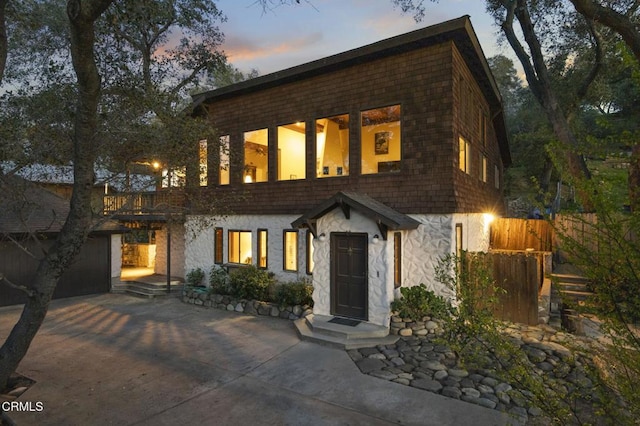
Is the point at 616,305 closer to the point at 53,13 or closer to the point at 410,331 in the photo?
the point at 410,331

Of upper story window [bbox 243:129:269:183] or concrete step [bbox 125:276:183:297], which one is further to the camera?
concrete step [bbox 125:276:183:297]

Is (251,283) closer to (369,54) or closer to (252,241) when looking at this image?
(252,241)

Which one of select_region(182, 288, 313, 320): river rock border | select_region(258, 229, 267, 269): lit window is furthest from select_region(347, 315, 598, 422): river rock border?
select_region(258, 229, 267, 269): lit window

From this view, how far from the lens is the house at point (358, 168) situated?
340 inches

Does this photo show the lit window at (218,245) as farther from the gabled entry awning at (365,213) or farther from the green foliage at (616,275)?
the green foliage at (616,275)

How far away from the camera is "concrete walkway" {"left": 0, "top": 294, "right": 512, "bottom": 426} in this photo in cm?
481

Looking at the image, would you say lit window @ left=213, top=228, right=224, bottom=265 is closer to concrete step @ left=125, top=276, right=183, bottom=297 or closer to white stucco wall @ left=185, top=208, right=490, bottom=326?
concrete step @ left=125, top=276, right=183, bottom=297

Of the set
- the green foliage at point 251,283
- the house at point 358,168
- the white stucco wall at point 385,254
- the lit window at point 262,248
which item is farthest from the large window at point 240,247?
the white stucco wall at point 385,254

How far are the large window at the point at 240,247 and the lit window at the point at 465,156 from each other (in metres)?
7.12

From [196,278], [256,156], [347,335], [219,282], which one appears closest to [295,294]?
[347,335]

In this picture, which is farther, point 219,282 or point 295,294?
point 219,282

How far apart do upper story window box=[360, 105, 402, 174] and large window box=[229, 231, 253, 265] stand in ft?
16.0

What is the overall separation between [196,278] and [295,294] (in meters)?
4.83

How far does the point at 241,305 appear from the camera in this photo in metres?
10.5
